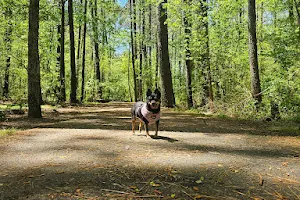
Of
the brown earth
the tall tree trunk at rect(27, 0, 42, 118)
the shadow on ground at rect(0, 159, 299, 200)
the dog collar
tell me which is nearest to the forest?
the tall tree trunk at rect(27, 0, 42, 118)

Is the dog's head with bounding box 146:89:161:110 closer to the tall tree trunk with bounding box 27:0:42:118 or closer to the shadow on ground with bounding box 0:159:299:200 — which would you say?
the shadow on ground with bounding box 0:159:299:200

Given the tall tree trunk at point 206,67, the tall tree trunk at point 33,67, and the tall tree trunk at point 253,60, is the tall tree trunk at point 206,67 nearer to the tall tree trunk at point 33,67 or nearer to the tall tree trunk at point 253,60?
the tall tree trunk at point 253,60

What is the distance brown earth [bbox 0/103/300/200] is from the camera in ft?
9.34

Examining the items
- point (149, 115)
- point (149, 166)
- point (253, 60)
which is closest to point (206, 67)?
point (253, 60)

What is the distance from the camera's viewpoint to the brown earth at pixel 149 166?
285 centimetres

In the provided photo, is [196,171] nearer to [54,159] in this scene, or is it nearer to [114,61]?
[54,159]

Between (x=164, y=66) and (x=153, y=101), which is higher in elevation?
(x=164, y=66)

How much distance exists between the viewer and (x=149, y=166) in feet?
12.5

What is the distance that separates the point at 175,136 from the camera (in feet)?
21.0

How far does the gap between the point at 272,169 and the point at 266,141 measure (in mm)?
2223

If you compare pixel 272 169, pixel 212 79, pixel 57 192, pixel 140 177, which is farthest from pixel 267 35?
pixel 57 192

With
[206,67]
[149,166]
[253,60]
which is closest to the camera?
[149,166]

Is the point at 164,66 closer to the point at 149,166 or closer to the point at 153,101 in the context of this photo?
the point at 153,101

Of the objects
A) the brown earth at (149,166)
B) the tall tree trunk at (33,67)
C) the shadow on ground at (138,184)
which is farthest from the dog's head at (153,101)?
the tall tree trunk at (33,67)
